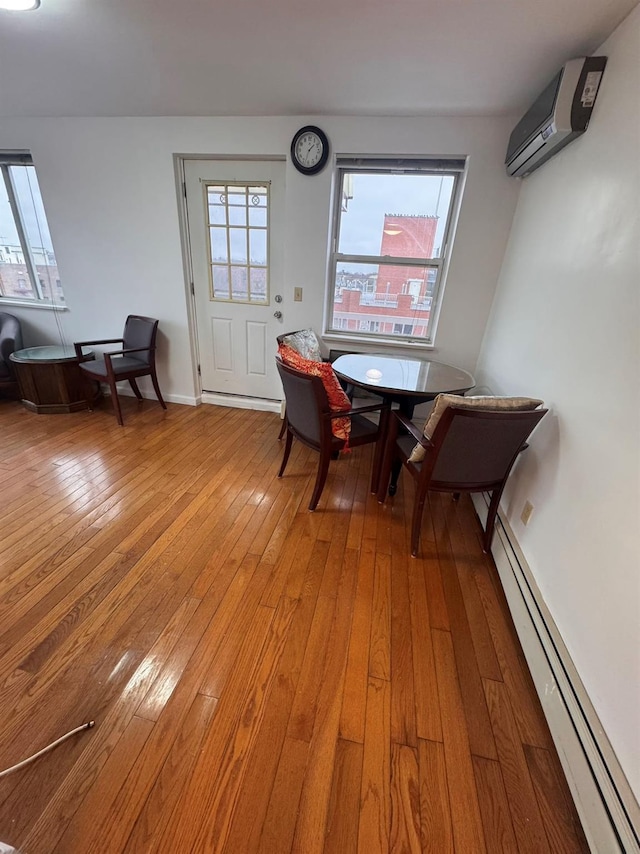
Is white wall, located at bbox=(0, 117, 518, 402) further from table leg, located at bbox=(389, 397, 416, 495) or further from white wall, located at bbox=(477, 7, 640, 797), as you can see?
table leg, located at bbox=(389, 397, 416, 495)

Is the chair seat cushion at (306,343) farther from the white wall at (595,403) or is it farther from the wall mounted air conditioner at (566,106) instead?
the wall mounted air conditioner at (566,106)

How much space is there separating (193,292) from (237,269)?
487 millimetres

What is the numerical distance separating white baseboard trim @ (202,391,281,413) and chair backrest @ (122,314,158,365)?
64 cm

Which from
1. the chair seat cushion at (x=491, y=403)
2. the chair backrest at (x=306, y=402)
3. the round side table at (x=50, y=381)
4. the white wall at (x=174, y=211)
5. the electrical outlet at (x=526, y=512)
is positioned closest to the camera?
the chair seat cushion at (x=491, y=403)

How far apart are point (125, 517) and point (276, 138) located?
9.36 feet

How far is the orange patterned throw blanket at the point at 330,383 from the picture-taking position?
178 cm

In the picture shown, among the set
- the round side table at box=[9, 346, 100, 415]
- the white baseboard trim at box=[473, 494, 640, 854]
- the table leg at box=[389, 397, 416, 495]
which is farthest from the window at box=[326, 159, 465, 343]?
the round side table at box=[9, 346, 100, 415]

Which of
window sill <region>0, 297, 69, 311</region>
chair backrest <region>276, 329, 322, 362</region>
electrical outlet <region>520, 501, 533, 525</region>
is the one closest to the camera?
electrical outlet <region>520, 501, 533, 525</region>

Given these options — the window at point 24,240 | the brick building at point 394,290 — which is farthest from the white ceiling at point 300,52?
the window at point 24,240

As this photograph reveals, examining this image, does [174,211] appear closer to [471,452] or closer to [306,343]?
[306,343]

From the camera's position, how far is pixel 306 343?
2.61 meters

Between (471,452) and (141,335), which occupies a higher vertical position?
(141,335)

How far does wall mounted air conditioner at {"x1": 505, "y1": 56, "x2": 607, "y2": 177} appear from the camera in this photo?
1.44 metres

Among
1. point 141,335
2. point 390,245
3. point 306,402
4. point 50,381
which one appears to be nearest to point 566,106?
point 390,245
